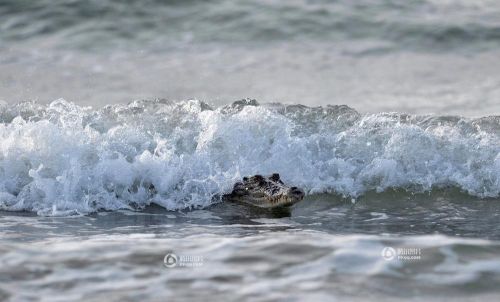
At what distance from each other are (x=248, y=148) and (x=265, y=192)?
1292 millimetres

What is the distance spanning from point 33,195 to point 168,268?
353 cm

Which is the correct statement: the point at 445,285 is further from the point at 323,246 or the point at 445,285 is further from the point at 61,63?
the point at 61,63

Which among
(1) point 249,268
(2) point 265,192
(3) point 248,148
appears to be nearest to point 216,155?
(3) point 248,148

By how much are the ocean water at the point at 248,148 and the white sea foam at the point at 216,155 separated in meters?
0.02

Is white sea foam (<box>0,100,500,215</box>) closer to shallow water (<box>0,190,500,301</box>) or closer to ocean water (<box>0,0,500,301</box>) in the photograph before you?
ocean water (<box>0,0,500,301</box>)

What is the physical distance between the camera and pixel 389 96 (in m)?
11.2

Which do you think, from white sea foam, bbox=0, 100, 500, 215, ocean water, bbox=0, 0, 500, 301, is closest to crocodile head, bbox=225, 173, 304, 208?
ocean water, bbox=0, 0, 500, 301

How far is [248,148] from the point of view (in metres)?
8.95

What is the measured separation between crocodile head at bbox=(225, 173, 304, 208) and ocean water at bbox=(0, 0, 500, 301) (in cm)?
Answer: 13

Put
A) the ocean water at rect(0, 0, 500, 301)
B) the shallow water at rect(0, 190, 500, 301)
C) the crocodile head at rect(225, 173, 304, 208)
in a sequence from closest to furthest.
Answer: the shallow water at rect(0, 190, 500, 301)
the ocean water at rect(0, 0, 500, 301)
the crocodile head at rect(225, 173, 304, 208)

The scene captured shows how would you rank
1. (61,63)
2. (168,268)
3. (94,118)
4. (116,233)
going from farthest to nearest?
(61,63) < (94,118) < (116,233) < (168,268)

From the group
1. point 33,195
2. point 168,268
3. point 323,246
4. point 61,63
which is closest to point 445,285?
point 323,246

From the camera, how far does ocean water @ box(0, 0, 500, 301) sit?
4805mm

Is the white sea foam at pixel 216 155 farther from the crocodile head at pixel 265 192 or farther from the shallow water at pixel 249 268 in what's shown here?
the shallow water at pixel 249 268
